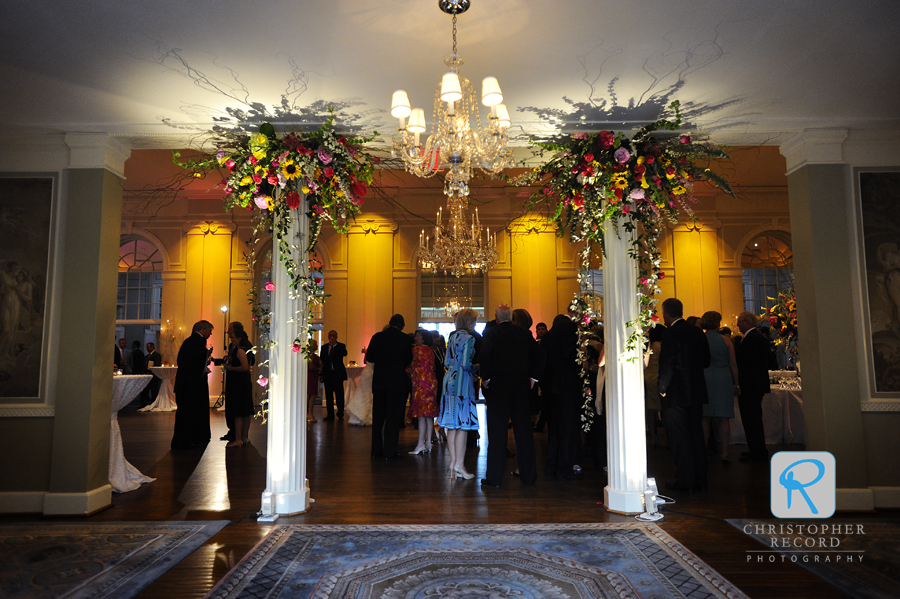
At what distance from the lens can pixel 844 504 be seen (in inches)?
171

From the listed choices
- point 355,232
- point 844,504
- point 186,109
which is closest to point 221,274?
point 355,232

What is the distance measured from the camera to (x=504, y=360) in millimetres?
4910

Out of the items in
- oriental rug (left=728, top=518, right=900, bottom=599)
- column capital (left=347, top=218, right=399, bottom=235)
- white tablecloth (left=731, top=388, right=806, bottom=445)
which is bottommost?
oriental rug (left=728, top=518, right=900, bottom=599)

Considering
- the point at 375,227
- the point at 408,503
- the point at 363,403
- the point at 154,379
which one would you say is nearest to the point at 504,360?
the point at 408,503

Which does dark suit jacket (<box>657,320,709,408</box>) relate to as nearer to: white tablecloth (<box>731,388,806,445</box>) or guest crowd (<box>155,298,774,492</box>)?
guest crowd (<box>155,298,774,492</box>)

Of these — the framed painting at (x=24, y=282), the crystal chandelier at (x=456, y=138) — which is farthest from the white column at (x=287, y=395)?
the framed painting at (x=24, y=282)

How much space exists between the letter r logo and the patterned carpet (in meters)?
0.66

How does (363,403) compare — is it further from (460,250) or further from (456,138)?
(456,138)

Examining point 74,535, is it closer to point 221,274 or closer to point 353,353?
point 353,353

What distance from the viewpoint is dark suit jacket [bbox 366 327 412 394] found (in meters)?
6.26

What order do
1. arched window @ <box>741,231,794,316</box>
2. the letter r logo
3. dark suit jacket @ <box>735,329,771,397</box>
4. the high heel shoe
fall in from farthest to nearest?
arched window @ <box>741,231,794,316</box> < dark suit jacket @ <box>735,329,771,397</box> < the high heel shoe < the letter r logo

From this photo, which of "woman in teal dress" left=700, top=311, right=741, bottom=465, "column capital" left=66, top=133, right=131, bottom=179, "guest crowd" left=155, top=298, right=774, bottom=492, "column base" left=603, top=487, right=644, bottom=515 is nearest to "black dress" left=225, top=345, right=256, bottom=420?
"guest crowd" left=155, top=298, right=774, bottom=492

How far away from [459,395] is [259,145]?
263cm

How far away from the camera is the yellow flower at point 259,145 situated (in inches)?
156
